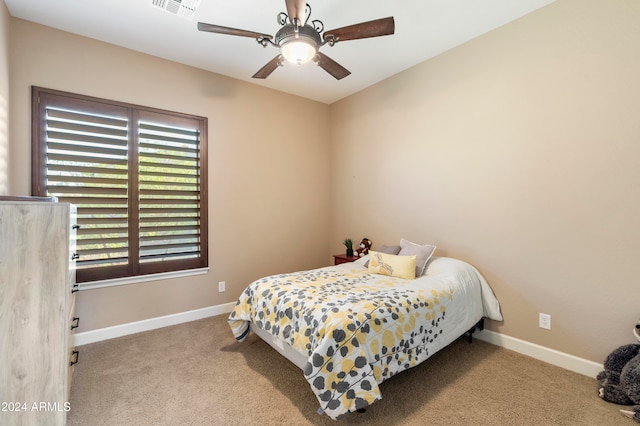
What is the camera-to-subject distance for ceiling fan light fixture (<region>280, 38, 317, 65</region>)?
6.24 ft

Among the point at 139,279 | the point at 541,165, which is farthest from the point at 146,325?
the point at 541,165

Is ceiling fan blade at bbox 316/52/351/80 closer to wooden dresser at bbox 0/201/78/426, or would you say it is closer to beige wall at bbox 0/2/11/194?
wooden dresser at bbox 0/201/78/426

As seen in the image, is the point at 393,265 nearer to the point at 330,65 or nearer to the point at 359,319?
the point at 359,319

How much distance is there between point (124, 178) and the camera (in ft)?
9.61

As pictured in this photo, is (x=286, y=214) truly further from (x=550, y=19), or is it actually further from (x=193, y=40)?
(x=550, y=19)

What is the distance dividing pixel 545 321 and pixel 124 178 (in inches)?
165

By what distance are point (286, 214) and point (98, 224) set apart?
2168mm

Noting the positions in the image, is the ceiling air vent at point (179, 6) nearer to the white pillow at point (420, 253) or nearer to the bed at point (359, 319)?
the bed at point (359, 319)

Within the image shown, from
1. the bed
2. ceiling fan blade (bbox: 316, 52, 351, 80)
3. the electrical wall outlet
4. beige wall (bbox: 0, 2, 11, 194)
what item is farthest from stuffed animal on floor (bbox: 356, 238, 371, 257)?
beige wall (bbox: 0, 2, 11, 194)

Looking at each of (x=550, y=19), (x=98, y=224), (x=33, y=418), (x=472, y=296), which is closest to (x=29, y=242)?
(x=33, y=418)

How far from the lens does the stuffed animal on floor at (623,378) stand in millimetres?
1754

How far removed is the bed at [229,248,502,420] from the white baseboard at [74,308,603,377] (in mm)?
245

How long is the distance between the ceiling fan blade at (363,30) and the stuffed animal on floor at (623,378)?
8.67 ft

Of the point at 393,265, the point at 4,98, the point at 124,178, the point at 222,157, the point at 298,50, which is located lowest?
the point at 393,265
